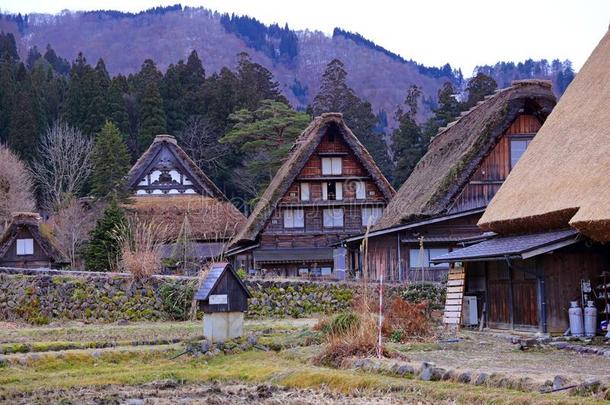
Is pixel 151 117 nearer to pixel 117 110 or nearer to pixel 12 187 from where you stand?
pixel 117 110

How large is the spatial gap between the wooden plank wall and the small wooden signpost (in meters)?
5.86

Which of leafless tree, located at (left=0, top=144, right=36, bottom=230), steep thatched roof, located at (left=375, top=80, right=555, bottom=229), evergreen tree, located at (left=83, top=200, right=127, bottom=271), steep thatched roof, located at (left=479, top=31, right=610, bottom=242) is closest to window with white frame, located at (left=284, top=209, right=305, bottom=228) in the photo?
evergreen tree, located at (left=83, top=200, right=127, bottom=271)

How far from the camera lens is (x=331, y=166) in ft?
125

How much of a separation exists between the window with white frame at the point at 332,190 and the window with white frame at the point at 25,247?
42.4 ft

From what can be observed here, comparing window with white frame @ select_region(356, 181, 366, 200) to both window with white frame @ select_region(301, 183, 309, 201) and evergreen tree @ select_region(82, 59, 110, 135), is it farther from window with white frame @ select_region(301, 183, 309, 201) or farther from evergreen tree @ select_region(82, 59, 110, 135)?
evergreen tree @ select_region(82, 59, 110, 135)

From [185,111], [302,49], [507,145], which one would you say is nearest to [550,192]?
[507,145]

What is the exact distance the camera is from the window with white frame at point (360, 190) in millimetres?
39156

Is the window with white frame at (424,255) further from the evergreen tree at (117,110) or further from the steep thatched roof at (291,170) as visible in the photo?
the evergreen tree at (117,110)

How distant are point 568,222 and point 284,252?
20.6m

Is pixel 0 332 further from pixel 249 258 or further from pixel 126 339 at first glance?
pixel 249 258

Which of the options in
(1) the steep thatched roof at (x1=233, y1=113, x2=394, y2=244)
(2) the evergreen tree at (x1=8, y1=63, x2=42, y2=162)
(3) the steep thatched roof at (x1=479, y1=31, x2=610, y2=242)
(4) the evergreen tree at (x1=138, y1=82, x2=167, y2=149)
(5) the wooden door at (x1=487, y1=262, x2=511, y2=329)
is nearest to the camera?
(3) the steep thatched roof at (x1=479, y1=31, x2=610, y2=242)

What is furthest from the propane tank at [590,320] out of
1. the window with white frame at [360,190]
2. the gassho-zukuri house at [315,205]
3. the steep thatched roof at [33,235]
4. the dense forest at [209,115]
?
the dense forest at [209,115]

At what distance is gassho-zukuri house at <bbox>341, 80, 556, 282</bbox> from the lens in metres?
29.1

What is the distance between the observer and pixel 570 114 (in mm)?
21453
